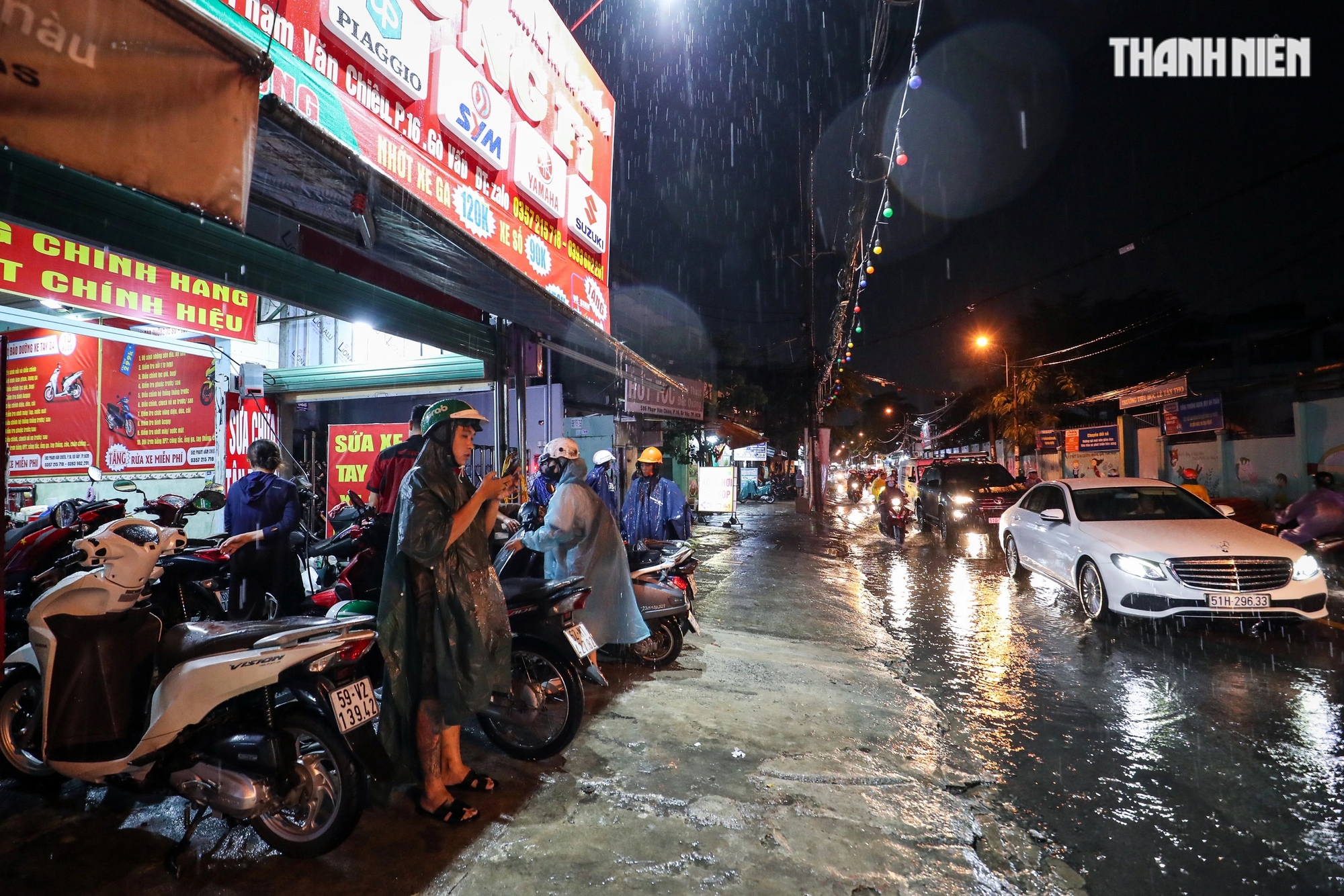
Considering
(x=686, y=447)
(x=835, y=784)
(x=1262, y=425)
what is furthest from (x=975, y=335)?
(x=835, y=784)

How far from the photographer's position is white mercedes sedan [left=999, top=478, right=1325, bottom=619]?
541 cm

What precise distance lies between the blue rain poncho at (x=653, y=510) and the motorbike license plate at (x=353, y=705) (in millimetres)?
5033

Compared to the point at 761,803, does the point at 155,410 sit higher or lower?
higher

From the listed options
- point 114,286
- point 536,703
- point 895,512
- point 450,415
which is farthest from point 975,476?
point 114,286

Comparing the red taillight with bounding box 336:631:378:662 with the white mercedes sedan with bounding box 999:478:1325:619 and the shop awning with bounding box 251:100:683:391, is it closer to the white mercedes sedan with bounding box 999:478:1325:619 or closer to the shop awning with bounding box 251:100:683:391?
the shop awning with bounding box 251:100:683:391

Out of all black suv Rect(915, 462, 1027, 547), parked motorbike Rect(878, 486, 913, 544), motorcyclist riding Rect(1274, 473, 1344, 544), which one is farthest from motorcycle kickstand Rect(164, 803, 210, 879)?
parked motorbike Rect(878, 486, 913, 544)

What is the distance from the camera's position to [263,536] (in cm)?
482

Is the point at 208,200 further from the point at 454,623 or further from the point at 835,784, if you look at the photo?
the point at 835,784

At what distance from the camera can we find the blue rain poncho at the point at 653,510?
302 inches

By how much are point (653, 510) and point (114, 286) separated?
17.4ft

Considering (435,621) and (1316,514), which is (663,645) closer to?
(435,621)

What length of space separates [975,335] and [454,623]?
1063 inches

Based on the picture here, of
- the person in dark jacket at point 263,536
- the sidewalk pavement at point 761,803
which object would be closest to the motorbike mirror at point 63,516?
the person in dark jacket at point 263,536

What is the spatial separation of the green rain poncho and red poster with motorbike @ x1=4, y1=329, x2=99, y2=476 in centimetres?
875
